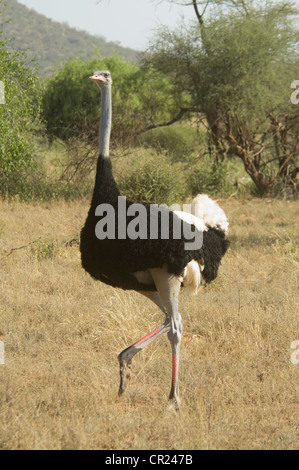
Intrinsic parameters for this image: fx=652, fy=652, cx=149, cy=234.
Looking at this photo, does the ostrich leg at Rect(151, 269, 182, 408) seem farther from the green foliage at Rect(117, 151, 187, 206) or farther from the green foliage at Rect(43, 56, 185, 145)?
the green foliage at Rect(43, 56, 185, 145)

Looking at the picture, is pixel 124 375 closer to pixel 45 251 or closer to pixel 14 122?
pixel 45 251

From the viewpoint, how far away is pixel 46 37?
69.0 metres

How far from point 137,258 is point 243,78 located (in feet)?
31.8

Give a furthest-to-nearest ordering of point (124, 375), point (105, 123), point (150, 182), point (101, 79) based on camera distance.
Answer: point (150, 182) < point (101, 79) < point (105, 123) < point (124, 375)

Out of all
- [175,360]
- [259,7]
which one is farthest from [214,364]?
[259,7]

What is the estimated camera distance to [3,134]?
34.1 feet

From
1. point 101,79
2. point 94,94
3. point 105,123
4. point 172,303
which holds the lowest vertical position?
point 172,303

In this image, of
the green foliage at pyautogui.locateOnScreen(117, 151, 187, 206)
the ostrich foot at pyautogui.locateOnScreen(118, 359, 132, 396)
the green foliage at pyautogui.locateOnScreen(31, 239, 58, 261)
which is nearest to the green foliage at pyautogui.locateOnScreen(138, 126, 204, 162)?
the green foliage at pyautogui.locateOnScreen(117, 151, 187, 206)

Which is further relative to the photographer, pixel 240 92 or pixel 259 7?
pixel 259 7

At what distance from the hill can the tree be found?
4500 cm

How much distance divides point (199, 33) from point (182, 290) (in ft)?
34.0

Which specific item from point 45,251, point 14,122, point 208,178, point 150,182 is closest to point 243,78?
point 208,178

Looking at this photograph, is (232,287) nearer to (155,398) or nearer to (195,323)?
(195,323)

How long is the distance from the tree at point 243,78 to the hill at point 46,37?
148 ft
